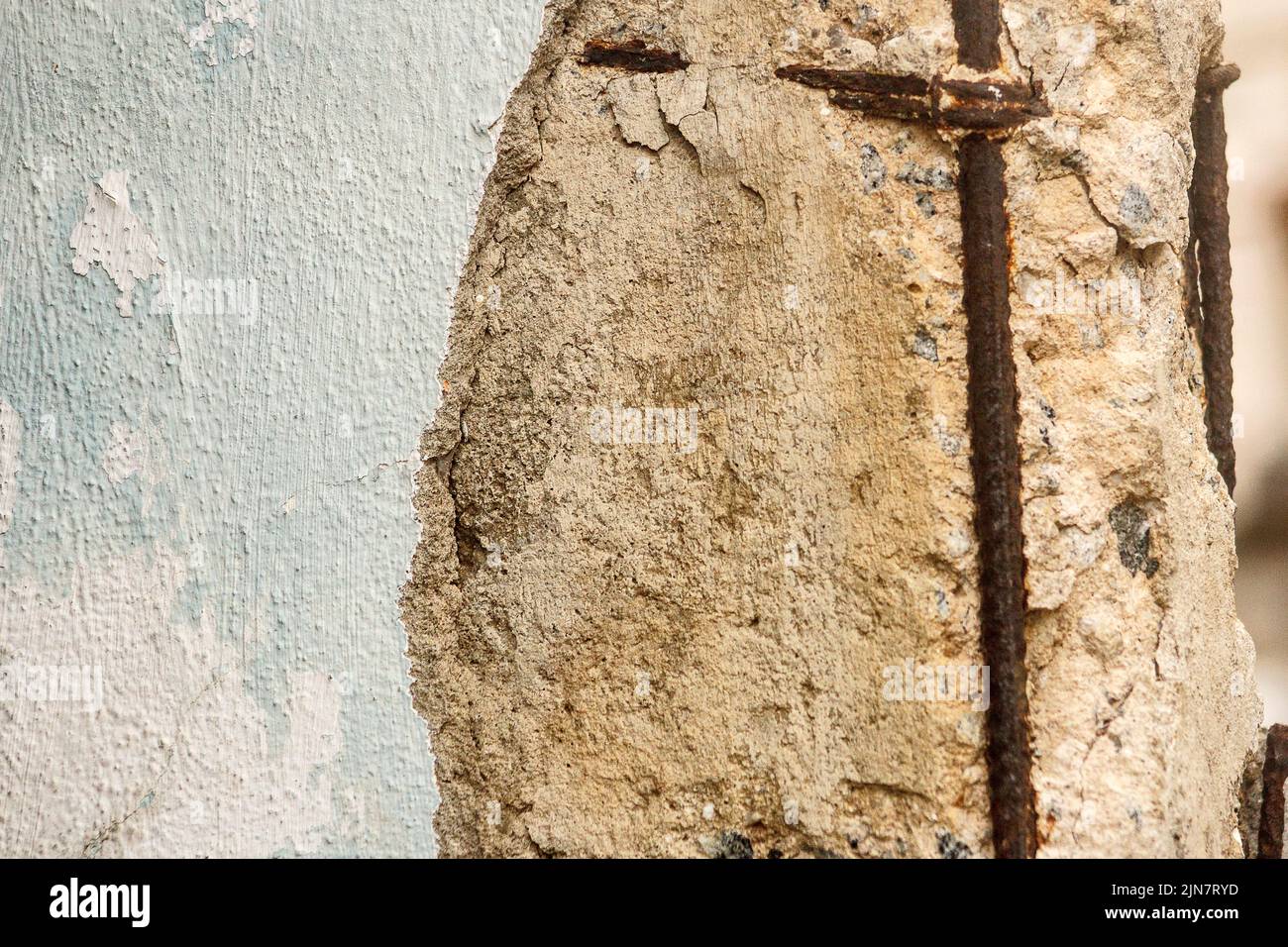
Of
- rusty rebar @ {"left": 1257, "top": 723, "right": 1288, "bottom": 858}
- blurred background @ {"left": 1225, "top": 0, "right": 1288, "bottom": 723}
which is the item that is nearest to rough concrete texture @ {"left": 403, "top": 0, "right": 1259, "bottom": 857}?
rusty rebar @ {"left": 1257, "top": 723, "right": 1288, "bottom": 858}

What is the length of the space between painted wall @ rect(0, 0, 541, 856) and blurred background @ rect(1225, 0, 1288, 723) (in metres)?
2.23

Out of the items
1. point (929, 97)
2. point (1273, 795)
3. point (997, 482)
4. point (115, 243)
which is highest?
point (929, 97)

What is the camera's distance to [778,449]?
3.69 ft

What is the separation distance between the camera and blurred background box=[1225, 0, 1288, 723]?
100.0 inches

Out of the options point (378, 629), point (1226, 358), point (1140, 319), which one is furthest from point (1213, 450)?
point (378, 629)

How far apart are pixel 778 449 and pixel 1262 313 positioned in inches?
81.4

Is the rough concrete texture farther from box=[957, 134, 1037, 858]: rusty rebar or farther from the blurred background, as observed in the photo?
the blurred background

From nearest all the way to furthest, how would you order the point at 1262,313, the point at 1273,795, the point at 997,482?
the point at 997,482, the point at 1273,795, the point at 1262,313

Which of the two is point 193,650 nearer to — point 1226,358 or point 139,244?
point 139,244

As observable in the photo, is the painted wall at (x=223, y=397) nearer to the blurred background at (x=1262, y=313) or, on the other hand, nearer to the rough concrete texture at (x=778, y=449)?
the rough concrete texture at (x=778, y=449)

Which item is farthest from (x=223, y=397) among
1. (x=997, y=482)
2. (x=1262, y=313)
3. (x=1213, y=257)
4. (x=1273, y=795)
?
(x=1262, y=313)

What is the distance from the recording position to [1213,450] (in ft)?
4.87

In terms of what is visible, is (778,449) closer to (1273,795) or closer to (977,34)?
(977,34)

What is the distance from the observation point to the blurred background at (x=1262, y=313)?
254 cm
